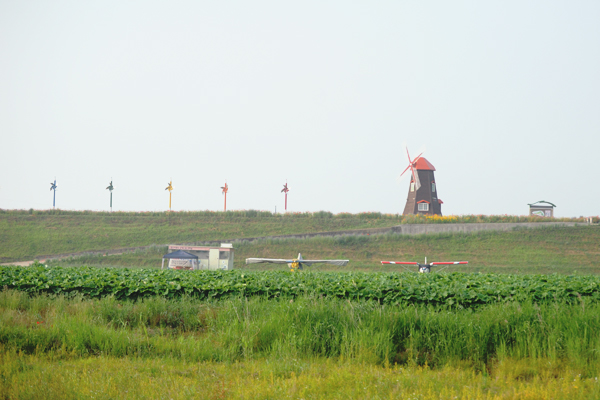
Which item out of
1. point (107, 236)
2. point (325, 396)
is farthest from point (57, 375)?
point (107, 236)

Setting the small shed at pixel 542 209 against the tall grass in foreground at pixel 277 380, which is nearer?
the tall grass in foreground at pixel 277 380

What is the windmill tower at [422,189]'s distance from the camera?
62312 millimetres

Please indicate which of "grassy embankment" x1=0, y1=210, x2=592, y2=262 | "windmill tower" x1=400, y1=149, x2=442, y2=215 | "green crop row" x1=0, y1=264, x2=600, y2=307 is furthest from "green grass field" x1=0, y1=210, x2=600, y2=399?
"windmill tower" x1=400, y1=149, x2=442, y2=215

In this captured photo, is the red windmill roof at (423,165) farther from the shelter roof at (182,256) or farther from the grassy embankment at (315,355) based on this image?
the grassy embankment at (315,355)

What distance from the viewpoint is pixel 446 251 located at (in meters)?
40.6

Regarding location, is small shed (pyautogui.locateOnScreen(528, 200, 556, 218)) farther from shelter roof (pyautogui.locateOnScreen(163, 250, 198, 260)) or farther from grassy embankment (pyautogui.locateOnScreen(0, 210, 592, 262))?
shelter roof (pyautogui.locateOnScreen(163, 250, 198, 260))

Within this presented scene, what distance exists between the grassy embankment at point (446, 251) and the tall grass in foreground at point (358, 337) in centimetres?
2688

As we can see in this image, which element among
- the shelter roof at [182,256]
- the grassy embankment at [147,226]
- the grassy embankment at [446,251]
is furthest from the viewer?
the grassy embankment at [147,226]

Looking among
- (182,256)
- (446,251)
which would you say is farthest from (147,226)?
(446,251)

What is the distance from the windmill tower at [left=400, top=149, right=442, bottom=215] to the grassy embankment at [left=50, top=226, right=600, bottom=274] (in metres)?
17.4

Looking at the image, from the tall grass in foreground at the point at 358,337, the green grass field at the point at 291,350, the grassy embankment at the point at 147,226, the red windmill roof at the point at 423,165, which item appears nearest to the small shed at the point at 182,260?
the green grass field at the point at 291,350

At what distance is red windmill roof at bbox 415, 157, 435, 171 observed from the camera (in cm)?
6281

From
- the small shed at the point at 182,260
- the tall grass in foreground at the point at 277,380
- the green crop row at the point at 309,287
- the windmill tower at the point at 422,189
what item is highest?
the windmill tower at the point at 422,189

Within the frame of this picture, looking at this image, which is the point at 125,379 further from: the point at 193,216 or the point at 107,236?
the point at 193,216
